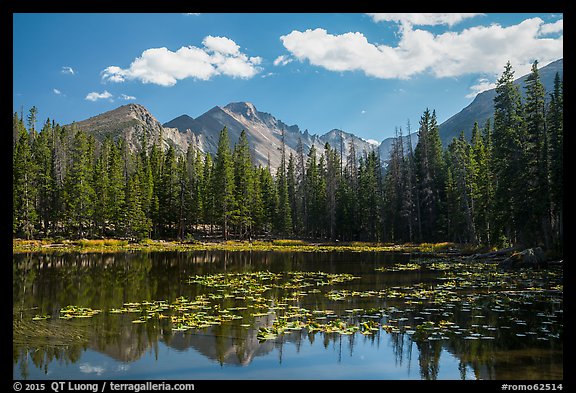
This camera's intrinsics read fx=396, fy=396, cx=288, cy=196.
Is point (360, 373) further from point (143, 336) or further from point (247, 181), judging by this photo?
point (247, 181)

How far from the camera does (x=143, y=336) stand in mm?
10914

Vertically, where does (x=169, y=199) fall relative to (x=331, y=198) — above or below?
below

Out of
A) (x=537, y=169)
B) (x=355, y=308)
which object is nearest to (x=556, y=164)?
(x=537, y=169)

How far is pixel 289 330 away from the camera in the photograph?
11578 mm

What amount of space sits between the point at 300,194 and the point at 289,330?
259ft

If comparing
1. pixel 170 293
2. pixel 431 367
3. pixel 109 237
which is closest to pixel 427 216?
pixel 109 237

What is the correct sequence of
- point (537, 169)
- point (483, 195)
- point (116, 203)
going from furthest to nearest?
point (116, 203) < point (483, 195) < point (537, 169)

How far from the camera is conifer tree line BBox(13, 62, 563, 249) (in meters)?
42.2

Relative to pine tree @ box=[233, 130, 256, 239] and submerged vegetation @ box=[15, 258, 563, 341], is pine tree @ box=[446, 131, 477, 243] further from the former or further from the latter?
pine tree @ box=[233, 130, 256, 239]

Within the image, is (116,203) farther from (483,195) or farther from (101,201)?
(483,195)

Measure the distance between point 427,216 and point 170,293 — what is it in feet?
189

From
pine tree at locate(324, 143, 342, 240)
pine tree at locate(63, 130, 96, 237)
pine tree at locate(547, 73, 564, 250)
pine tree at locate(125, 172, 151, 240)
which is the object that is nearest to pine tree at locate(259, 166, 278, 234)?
pine tree at locate(324, 143, 342, 240)

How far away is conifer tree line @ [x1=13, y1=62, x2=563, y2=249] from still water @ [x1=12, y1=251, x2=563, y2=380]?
2478 centimetres
